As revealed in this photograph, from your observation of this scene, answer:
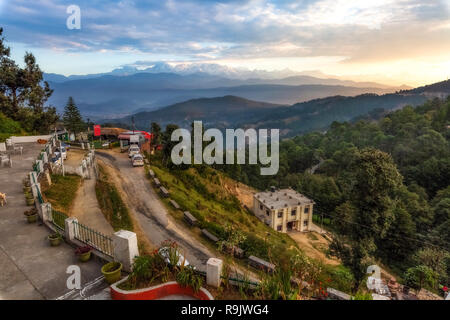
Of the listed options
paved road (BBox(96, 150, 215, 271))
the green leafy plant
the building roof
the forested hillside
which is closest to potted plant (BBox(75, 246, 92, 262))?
the green leafy plant

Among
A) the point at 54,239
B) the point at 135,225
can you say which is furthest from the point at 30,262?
the point at 135,225

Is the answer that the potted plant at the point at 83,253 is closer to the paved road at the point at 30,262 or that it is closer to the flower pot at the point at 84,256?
the flower pot at the point at 84,256

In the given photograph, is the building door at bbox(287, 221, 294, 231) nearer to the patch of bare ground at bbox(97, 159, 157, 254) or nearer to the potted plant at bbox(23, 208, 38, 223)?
the patch of bare ground at bbox(97, 159, 157, 254)

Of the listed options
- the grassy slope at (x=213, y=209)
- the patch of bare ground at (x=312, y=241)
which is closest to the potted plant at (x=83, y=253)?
the grassy slope at (x=213, y=209)

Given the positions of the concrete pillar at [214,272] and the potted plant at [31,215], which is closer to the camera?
the concrete pillar at [214,272]

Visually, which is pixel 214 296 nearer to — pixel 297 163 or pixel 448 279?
pixel 448 279
